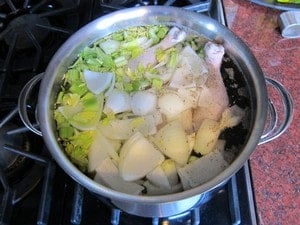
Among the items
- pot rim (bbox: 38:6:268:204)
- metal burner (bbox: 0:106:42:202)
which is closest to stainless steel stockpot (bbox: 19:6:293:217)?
pot rim (bbox: 38:6:268:204)

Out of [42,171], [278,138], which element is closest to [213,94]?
[278,138]

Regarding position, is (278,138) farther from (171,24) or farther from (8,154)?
(8,154)

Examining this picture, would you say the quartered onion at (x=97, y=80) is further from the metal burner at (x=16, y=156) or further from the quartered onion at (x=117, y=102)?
the metal burner at (x=16, y=156)

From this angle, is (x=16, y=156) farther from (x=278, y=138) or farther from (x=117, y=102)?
(x=278, y=138)

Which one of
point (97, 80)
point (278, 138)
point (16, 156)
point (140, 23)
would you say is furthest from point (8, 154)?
point (278, 138)

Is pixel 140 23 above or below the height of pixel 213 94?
above

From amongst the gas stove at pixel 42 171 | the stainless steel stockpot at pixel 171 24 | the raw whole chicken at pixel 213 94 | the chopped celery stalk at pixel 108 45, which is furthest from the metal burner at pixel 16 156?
the raw whole chicken at pixel 213 94

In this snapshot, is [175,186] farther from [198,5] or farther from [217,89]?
[198,5]
